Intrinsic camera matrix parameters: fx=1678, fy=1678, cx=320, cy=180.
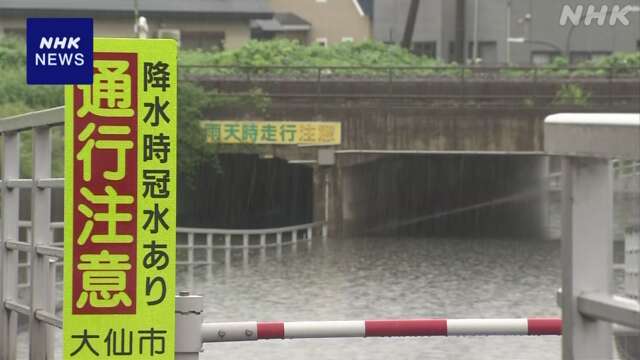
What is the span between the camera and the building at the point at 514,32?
77.2 m

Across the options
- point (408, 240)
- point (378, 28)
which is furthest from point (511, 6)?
point (408, 240)

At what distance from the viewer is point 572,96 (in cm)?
5666

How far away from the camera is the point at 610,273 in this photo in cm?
405

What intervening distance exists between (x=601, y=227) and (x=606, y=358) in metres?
0.32

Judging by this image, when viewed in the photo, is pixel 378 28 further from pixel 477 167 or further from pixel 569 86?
pixel 569 86

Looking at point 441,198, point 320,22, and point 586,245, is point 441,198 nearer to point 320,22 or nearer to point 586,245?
point 320,22

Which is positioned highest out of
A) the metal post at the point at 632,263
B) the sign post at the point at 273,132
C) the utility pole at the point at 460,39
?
the utility pole at the point at 460,39

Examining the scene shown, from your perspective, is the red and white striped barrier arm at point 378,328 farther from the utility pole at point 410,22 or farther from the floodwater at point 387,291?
the utility pole at point 410,22

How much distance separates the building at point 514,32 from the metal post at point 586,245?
7119cm

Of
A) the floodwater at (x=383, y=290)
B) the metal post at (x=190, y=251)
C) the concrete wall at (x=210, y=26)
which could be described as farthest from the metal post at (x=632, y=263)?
the concrete wall at (x=210, y=26)

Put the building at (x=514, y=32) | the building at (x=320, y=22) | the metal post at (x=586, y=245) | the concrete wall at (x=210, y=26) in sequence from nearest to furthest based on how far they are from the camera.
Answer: the metal post at (x=586, y=245)
the building at (x=514, y=32)
the concrete wall at (x=210, y=26)
the building at (x=320, y=22)

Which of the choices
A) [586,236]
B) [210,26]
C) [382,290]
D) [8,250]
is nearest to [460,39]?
[210,26]

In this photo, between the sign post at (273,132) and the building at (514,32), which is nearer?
the sign post at (273,132)

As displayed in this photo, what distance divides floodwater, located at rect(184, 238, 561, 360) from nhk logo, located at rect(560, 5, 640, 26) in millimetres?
17880
